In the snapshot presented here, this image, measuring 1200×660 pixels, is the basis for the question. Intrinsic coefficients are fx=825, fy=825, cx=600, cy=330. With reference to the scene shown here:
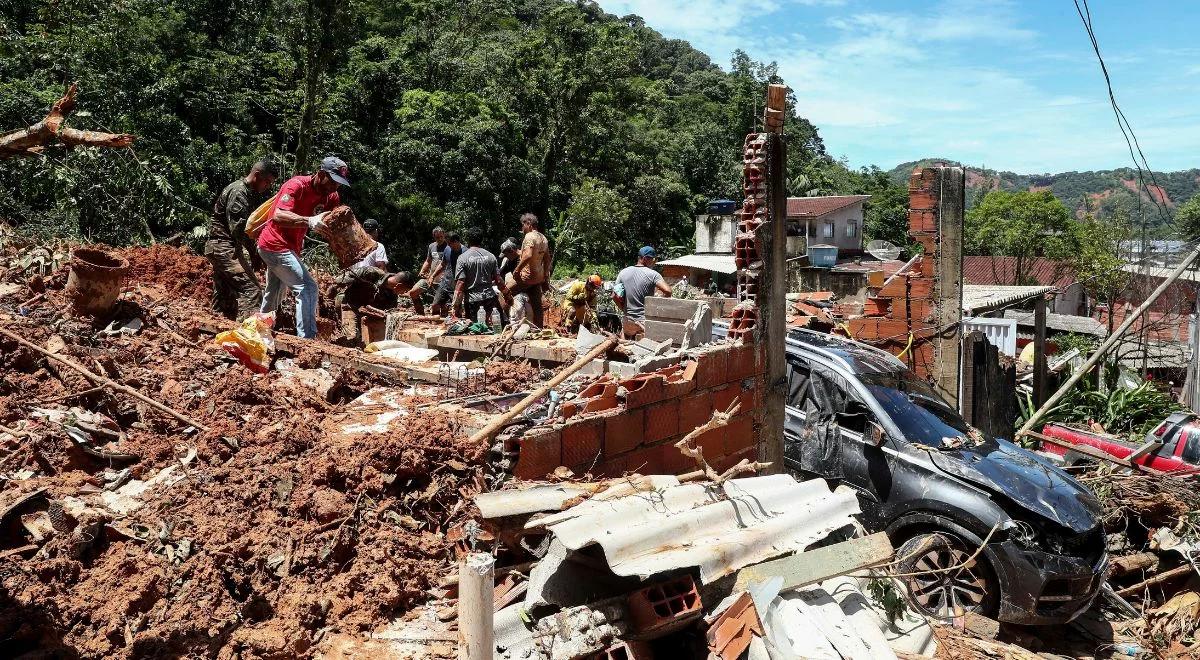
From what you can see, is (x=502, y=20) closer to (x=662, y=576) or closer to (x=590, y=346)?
(x=590, y=346)

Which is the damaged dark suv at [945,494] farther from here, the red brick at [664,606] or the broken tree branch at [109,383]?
the broken tree branch at [109,383]

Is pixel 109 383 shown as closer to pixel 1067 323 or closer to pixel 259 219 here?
pixel 259 219

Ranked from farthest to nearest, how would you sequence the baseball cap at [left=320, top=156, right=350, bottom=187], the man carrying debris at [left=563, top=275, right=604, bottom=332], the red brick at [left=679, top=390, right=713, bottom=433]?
1. the man carrying debris at [left=563, top=275, right=604, bottom=332]
2. the baseball cap at [left=320, top=156, right=350, bottom=187]
3. the red brick at [left=679, top=390, right=713, bottom=433]

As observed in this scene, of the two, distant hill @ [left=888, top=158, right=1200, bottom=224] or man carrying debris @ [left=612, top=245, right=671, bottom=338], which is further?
distant hill @ [left=888, top=158, right=1200, bottom=224]

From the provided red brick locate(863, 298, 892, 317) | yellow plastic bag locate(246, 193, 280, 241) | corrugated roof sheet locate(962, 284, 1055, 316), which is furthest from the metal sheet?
corrugated roof sheet locate(962, 284, 1055, 316)

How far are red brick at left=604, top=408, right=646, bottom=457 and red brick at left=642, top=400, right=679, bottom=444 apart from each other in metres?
0.06

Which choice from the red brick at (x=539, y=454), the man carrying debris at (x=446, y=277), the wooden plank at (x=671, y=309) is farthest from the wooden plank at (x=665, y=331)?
the man carrying debris at (x=446, y=277)

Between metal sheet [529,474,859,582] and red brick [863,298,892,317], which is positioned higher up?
red brick [863,298,892,317]

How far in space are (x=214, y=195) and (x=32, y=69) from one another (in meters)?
5.16

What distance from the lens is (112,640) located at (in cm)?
327

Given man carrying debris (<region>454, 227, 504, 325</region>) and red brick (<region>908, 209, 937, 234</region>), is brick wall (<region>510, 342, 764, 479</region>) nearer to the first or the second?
red brick (<region>908, 209, 937, 234</region>)

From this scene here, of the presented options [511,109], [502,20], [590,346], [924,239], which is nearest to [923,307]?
[924,239]

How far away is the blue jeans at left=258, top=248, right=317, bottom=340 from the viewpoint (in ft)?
22.8

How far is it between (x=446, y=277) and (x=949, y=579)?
26.0 ft
